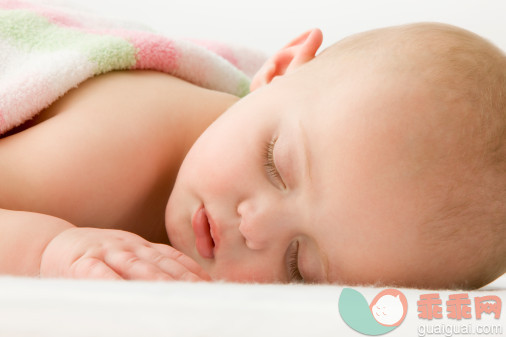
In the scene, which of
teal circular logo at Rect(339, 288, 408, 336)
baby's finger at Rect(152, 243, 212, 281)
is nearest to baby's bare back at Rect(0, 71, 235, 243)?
baby's finger at Rect(152, 243, 212, 281)

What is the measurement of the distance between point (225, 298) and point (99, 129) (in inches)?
19.1

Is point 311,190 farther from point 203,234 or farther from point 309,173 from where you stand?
point 203,234

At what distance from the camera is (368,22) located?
6.10 feet

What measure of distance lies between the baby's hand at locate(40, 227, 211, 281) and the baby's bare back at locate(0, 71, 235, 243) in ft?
0.52

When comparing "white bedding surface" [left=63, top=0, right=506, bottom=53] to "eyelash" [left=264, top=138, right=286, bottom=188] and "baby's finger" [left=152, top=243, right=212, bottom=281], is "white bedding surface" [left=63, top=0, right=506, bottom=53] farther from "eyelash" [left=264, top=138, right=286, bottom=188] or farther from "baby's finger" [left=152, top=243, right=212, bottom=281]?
"baby's finger" [left=152, top=243, right=212, bottom=281]

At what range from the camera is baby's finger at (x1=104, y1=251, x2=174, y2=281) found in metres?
0.59

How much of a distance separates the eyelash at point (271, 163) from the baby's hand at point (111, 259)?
0.63 ft

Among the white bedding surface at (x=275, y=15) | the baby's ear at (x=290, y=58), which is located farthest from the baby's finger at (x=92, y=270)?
the white bedding surface at (x=275, y=15)

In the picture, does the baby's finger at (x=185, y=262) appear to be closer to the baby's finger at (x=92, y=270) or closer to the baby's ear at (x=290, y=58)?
the baby's finger at (x=92, y=270)

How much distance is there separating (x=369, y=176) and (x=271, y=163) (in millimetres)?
154

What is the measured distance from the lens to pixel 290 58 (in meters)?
1.04

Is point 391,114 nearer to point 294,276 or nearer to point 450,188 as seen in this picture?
point 450,188

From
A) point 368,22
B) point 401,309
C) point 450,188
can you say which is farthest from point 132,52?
point 368,22

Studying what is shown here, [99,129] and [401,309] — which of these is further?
[99,129]
